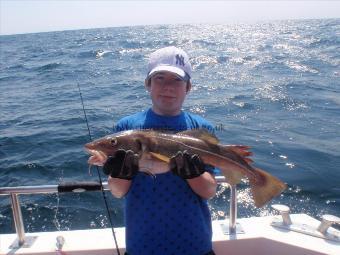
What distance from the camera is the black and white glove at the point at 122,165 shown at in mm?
2887

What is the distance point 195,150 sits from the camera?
3.17 metres

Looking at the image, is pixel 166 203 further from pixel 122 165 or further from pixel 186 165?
pixel 122 165

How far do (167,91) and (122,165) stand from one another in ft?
2.60

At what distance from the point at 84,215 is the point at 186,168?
5.15 m

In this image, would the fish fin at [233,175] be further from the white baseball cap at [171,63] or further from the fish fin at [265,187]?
the white baseball cap at [171,63]

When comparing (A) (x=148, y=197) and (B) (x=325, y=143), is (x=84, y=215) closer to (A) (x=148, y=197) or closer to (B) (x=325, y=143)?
(A) (x=148, y=197)

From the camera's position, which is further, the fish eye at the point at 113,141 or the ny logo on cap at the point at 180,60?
the ny logo on cap at the point at 180,60

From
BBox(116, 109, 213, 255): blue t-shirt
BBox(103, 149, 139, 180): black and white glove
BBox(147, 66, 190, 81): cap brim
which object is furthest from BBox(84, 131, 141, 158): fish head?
BBox(147, 66, 190, 81): cap brim

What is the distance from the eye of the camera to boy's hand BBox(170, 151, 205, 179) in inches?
115

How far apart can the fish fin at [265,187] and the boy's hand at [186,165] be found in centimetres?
58

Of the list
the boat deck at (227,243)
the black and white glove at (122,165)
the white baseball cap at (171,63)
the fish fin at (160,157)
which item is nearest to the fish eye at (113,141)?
the black and white glove at (122,165)

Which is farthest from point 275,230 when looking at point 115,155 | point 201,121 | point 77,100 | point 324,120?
point 77,100

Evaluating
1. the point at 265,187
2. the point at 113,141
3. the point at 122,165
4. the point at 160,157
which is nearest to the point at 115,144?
the point at 113,141

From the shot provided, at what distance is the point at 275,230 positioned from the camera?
4.32 meters
